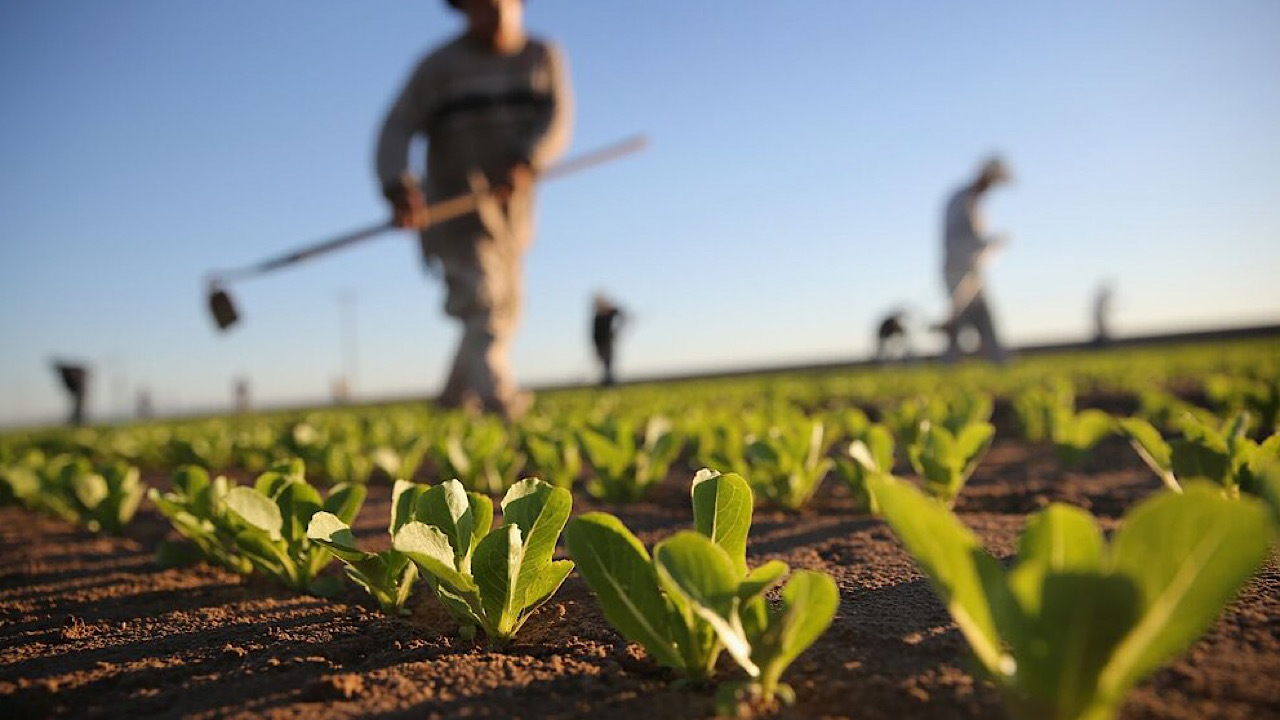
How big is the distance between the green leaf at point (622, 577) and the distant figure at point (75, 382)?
15.3 m

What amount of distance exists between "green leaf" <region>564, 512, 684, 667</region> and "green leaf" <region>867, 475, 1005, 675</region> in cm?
39

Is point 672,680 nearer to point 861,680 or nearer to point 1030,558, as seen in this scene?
point 861,680

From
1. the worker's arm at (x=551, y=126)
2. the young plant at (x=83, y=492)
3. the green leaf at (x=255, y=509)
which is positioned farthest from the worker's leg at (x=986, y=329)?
the green leaf at (x=255, y=509)

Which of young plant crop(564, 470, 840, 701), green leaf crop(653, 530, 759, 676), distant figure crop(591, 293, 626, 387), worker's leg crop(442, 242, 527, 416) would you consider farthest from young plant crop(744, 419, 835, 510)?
distant figure crop(591, 293, 626, 387)

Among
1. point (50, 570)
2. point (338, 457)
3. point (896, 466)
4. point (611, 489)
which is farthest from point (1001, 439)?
point (50, 570)

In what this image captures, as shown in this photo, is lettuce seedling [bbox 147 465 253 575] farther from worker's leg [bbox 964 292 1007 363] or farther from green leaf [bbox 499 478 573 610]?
worker's leg [bbox 964 292 1007 363]

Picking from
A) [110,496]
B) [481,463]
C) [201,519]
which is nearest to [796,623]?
[201,519]

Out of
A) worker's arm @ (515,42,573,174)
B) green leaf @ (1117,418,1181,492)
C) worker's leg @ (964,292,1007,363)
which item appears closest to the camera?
green leaf @ (1117,418,1181,492)

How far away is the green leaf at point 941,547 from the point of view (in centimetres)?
68

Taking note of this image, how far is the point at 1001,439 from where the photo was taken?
4234mm

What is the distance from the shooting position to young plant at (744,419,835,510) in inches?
85.0

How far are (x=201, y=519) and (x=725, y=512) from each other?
1433mm

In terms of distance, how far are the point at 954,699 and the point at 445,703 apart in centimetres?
67

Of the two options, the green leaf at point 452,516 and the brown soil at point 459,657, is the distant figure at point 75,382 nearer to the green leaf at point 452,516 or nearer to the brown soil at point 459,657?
the brown soil at point 459,657
